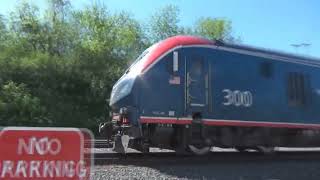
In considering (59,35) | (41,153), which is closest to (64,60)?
(59,35)

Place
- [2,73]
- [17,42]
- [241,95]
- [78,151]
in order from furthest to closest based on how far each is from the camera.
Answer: [17,42]
[2,73]
[241,95]
[78,151]

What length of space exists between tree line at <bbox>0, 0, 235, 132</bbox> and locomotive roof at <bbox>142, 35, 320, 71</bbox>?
1569cm

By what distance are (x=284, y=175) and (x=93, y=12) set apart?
109ft

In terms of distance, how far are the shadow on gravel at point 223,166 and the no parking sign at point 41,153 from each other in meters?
5.85

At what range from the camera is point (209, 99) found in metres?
14.8

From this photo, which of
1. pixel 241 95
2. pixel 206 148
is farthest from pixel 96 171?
pixel 241 95

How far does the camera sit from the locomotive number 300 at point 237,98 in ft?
50.1

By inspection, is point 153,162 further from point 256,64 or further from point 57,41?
point 57,41

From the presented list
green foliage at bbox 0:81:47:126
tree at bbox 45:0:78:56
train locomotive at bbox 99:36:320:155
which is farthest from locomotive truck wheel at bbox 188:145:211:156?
tree at bbox 45:0:78:56

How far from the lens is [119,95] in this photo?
47.1ft

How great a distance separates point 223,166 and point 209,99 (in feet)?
6.89

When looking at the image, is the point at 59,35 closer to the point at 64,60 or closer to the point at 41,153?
the point at 64,60

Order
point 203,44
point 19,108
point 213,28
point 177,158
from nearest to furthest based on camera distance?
point 177,158, point 203,44, point 19,108, point 213,28

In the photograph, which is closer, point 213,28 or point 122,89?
point 122,89
